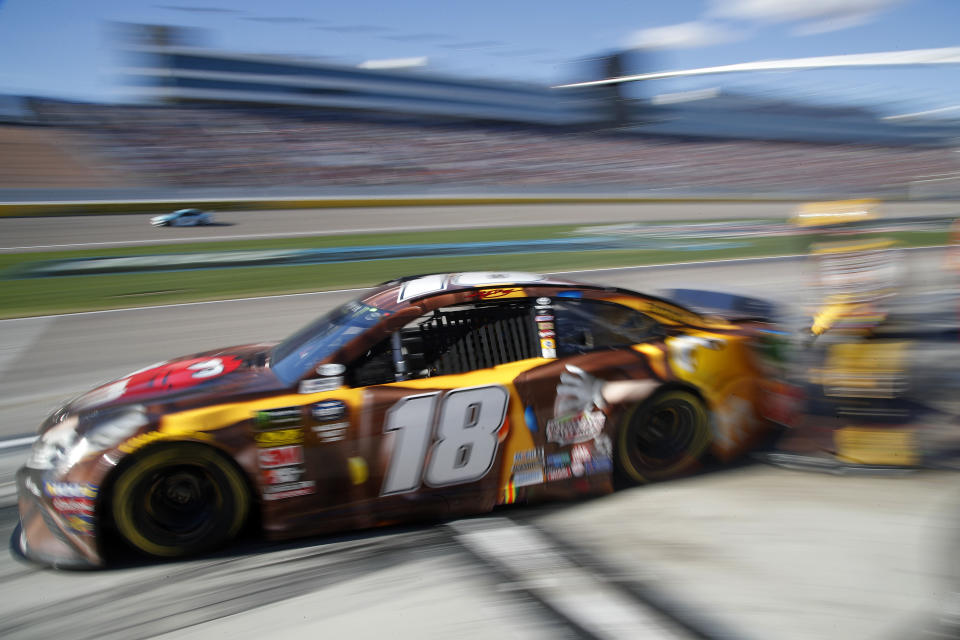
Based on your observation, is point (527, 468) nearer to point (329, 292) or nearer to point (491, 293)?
point (491, 293)

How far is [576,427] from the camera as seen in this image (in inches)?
142

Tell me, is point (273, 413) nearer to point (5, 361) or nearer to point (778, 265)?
point (5, 361)

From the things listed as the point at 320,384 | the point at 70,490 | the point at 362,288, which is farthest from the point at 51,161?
the point at 320,384

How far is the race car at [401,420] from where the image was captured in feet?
10.2

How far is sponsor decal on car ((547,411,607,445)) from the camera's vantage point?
3.55 meters

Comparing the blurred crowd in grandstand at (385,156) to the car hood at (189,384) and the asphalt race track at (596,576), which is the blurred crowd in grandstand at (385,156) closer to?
the car hood at (189,384)

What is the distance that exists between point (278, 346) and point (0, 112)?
37.9 meters

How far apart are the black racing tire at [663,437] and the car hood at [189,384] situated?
1.84 m

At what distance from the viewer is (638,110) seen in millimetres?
52781

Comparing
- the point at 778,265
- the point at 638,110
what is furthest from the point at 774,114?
the point at 778,265

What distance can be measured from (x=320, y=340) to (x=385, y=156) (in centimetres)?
3598

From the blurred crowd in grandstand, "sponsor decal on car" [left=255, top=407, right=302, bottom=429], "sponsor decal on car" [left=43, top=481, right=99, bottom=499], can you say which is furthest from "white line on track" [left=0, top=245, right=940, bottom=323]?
the blurred crowd in grandstand

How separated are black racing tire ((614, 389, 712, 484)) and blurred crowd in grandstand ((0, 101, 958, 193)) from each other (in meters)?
26.4

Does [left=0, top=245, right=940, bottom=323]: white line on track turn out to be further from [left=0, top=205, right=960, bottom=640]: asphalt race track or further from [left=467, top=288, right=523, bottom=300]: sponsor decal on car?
[left=467, top=288, right=523, bottom=300]: sponsor decal on car
